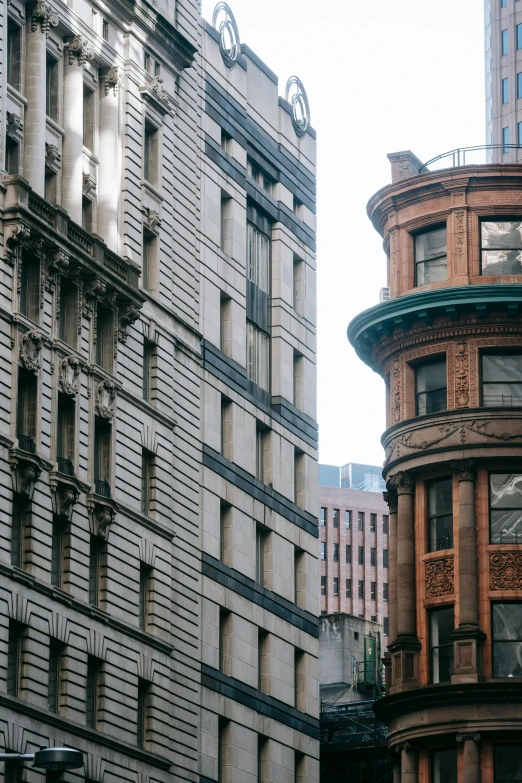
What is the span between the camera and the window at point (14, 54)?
199 feet

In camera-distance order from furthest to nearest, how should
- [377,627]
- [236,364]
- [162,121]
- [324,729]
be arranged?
1. [377,627]
2. [324,729]
3. [236,364]
4. [162,121]

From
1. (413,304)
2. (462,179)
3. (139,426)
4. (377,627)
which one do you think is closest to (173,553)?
(139,426)

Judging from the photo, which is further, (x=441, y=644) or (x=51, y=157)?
(x=441, y=644)

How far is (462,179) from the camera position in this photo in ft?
257

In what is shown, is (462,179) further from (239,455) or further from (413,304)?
(239,455)

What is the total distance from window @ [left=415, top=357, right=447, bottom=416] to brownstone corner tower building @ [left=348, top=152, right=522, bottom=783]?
0.23 feet

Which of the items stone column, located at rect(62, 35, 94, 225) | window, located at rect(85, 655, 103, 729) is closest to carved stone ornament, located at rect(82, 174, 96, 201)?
stone column, located at rect(62, 35, 94, 225)

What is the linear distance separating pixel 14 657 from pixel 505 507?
2508cm

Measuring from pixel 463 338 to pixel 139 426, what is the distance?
16.6 meters

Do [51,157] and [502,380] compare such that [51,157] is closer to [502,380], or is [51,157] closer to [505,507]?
[502,380]

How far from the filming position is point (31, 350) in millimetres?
58312

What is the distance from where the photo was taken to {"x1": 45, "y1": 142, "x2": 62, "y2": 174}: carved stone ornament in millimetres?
61844

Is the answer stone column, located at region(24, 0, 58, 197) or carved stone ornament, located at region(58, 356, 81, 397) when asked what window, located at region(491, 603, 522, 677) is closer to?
carved stone ornament, located at region(58, 356, 81, 397)

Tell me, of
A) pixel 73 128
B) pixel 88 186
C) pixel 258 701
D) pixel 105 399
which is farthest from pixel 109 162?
pixel 258 701
